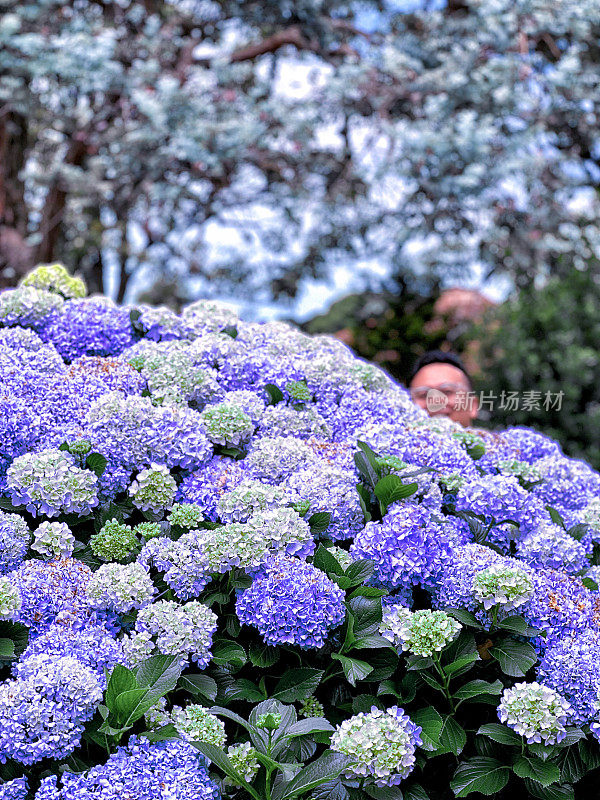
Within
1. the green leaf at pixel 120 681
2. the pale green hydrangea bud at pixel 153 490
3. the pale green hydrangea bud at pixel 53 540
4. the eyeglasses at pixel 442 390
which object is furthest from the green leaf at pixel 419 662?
the eyeglasses at pixel 442 390

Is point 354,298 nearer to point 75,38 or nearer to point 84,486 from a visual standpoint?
point 75,38

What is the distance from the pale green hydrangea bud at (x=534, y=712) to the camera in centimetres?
156

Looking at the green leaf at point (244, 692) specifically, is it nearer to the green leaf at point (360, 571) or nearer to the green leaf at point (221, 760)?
the green leaf at point (221, 760)

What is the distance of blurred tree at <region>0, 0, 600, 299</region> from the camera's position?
725 centimetres

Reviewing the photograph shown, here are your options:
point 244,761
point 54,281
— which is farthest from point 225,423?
point 54,281

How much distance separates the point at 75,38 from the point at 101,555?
6.28m

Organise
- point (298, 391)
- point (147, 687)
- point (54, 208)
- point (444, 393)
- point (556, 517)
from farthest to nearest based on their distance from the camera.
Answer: point (54, 208)
point (444, 393)
point (298, 391)
point (556, 517)
point (147, 687)

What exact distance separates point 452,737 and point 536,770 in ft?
0.57

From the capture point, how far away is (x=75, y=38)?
6.79 meters

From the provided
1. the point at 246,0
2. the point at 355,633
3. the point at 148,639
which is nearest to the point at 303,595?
the point at 355,633

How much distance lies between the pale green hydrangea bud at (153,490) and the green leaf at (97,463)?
8 cm

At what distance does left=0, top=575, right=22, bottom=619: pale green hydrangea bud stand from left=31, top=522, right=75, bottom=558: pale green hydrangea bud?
0.16 meters

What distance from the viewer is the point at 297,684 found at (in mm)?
1613

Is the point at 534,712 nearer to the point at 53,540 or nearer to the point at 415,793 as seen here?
the point at 415,793
